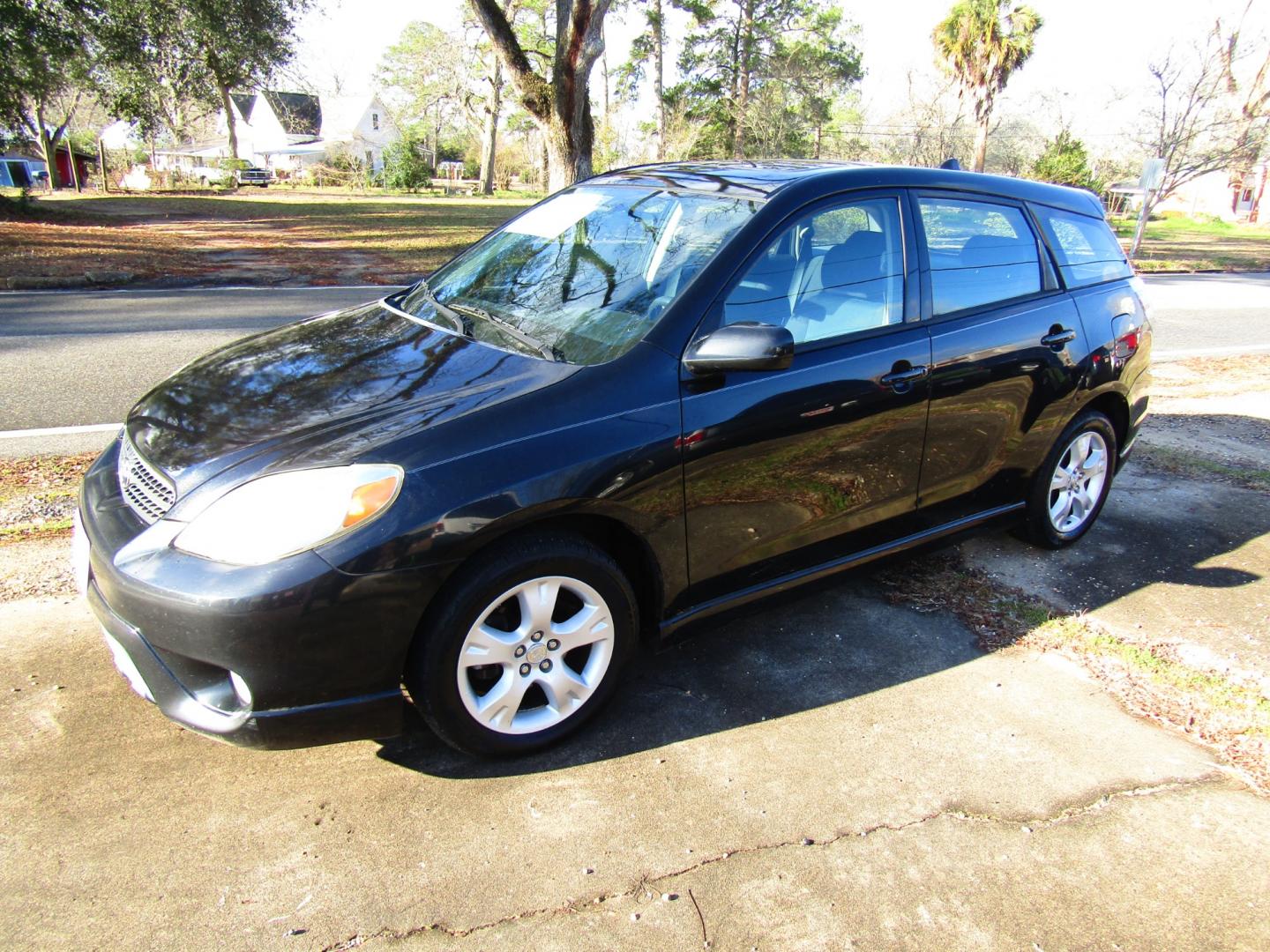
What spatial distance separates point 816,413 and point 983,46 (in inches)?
1241

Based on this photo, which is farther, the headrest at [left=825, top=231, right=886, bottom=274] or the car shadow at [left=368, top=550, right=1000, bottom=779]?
the headrest at [left=825, top=231, right=886, bottom=274]

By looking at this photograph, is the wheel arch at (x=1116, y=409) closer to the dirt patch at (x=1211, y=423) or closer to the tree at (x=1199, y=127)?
the dirt patch at (x=1211, y=423)

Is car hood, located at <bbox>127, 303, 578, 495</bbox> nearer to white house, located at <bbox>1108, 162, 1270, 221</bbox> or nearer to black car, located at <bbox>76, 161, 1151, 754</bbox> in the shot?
black car, located at <bbox>76, 161, 1151, 754</bbox>

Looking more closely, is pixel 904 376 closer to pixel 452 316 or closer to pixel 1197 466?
pixel 452 316

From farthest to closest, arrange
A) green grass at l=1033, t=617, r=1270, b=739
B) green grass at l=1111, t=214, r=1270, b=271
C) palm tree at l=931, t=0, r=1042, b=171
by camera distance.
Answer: palm tree at l=931, t=0, r=1042, b=171 < green grass at l=1111, t=214, r=1270, b=271 < green grass at l=1033, t=617, r=1270, b=739

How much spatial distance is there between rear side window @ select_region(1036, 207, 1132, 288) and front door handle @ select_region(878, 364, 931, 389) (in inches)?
48.6

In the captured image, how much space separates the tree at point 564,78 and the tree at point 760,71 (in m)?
22.7

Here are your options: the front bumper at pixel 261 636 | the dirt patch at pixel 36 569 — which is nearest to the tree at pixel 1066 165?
the dirt patch at pixel 36 569

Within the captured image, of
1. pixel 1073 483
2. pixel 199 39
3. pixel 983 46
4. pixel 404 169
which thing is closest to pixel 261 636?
pixel 1073 483

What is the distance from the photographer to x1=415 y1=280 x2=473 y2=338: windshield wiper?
124 inches

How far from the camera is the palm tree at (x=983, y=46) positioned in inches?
1134

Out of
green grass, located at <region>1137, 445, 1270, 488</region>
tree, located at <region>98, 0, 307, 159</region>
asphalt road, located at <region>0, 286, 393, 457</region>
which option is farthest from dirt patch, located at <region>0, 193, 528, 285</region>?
green grass, located at <region>1137, 445, 1270, 488</region>

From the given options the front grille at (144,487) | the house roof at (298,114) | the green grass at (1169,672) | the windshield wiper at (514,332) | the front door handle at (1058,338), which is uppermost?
the house roof at (298,114)

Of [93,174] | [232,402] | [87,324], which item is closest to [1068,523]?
[232,402]
